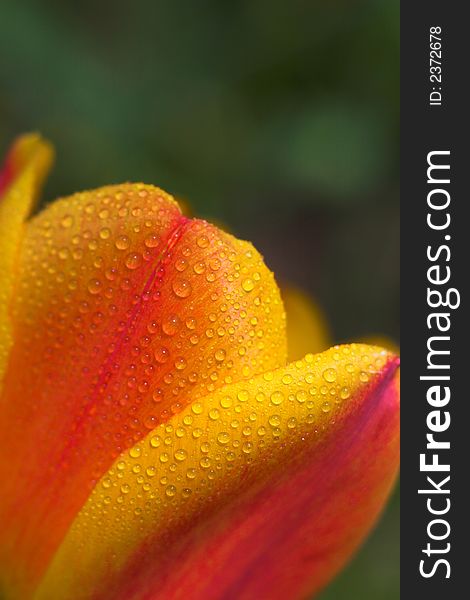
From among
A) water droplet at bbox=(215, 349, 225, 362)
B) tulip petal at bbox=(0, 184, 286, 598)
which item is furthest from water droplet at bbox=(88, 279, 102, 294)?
water droplet at bbox=(215, 349, 225, 362)

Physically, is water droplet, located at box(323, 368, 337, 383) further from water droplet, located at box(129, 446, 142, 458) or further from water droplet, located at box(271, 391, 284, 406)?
water droplet, located at box(129, 446, 142, 458)

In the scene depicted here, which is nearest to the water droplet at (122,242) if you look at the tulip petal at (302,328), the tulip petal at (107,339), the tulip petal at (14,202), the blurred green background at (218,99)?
the tulip petal at (107,339)

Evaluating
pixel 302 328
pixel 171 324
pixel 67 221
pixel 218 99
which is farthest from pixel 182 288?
pixel 218 99

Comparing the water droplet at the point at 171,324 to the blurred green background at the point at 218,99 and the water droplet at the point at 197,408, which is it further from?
the blurred green background at the point at 218,99

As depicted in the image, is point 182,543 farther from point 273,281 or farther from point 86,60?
point 86,60

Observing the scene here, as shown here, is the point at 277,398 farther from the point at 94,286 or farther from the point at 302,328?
the point at 302,328

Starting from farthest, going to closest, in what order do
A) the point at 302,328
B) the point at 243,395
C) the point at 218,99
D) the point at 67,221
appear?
the point at 218,99 < the point at 302,328 < the point at 67,221 < the point at 243,395

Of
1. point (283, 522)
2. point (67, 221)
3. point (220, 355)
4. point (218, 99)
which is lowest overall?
point (283, 522)
